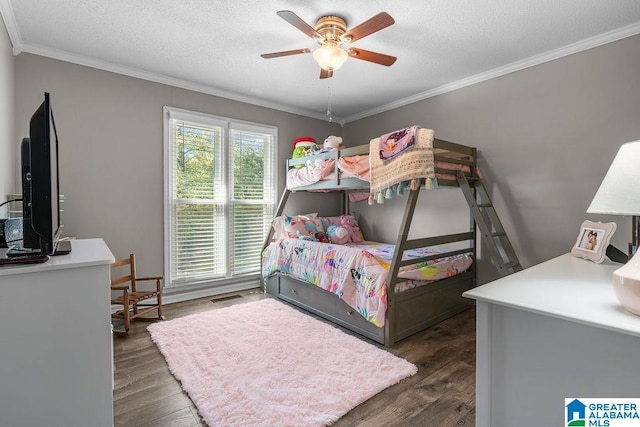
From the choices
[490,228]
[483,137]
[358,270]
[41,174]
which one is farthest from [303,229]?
[41,174]

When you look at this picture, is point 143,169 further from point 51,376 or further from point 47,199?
point 51,376

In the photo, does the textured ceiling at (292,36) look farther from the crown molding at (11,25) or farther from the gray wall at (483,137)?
the gray wall at (483,137)

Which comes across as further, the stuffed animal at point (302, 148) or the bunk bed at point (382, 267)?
the stuffed animal at point (302, 148)

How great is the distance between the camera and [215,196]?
3678mm

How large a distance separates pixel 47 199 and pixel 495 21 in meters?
2.95

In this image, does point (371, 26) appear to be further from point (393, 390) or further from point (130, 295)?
point (130, 295)

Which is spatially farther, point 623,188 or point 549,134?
point 549,134

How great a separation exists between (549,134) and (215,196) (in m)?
3.52

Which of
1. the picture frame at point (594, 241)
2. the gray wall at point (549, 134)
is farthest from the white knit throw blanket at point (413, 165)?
the gray wall at point (549, 134)

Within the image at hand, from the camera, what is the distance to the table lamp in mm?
887

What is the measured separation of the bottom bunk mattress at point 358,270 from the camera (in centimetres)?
249

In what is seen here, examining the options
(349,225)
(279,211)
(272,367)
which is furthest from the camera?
(349,225)

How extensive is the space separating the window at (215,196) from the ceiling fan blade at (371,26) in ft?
6.93

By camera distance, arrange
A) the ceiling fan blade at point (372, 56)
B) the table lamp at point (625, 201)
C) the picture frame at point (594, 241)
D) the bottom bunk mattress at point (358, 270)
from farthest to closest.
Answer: the bottom bunk mattress at point (358, 270) → the ceiling fan blade at point (372, 56) → the picture frame at point (594, 241) → the table lamp at point (625, 201)
